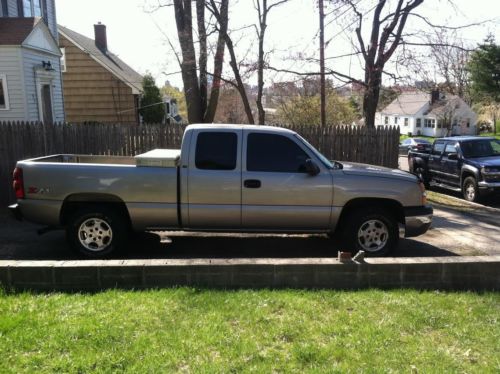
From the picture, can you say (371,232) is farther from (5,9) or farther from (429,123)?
(429,123)

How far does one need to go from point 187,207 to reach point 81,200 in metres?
1.40

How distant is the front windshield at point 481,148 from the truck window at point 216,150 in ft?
30.4

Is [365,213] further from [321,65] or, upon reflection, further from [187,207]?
[321,65]

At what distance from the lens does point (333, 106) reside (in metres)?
30.5

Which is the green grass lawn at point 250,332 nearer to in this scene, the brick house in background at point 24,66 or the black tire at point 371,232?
the black tire at point 371,232

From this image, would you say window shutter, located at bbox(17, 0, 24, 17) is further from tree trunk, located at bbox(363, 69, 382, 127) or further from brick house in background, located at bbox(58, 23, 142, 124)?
tree trunk, located at bbox(363, 69, 382, 127)

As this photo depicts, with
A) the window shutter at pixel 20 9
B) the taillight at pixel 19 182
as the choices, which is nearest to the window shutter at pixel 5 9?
the window shutter at pixel 20 9

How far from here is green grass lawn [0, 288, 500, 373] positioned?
3.24m

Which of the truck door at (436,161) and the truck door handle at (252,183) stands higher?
the truck door handle at (252,183)

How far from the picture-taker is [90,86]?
2673 centimetres

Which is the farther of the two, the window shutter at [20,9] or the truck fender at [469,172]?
the window shutter at [20,9]

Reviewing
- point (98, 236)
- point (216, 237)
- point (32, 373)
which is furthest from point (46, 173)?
point (32, 373)

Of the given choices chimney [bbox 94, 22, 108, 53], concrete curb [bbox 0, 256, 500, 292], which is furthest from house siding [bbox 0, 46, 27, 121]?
chimney [bbox 94, 22, 108, 53]

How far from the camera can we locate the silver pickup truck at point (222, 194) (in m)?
5.99
